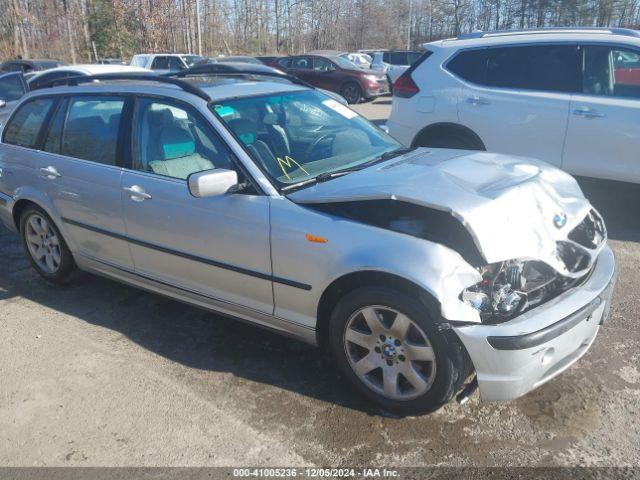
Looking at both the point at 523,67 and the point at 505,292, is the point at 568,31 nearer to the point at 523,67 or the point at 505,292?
the point at 523,67

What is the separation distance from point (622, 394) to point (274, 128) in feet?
8.50

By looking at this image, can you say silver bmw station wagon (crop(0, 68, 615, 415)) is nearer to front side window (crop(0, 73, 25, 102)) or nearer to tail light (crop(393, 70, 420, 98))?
tail light (crop(393, 70, 420, 98))

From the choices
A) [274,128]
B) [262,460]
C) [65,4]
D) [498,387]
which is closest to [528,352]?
[498,387]

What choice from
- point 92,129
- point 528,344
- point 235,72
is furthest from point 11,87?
point 528,344

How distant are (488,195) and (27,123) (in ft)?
12.8

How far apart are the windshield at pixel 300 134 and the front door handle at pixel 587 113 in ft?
7.98

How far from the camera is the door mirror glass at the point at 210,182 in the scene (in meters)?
3.10

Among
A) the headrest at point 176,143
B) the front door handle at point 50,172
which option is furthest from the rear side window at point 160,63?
the headrest at point 176,143

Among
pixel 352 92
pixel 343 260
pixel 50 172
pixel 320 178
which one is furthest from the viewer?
pixel 352 92

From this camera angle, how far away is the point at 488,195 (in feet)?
9.62

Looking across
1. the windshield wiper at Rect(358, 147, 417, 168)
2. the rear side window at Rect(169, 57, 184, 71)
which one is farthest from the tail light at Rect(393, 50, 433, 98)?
the rear side window at Rect(169, 57, 184, 71)

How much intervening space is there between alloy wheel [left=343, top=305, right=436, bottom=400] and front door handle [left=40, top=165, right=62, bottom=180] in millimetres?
2719

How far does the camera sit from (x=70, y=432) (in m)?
2.98

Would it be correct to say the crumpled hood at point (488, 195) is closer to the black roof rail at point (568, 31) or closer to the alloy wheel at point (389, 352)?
the alloy wheel at point (389, 352)
